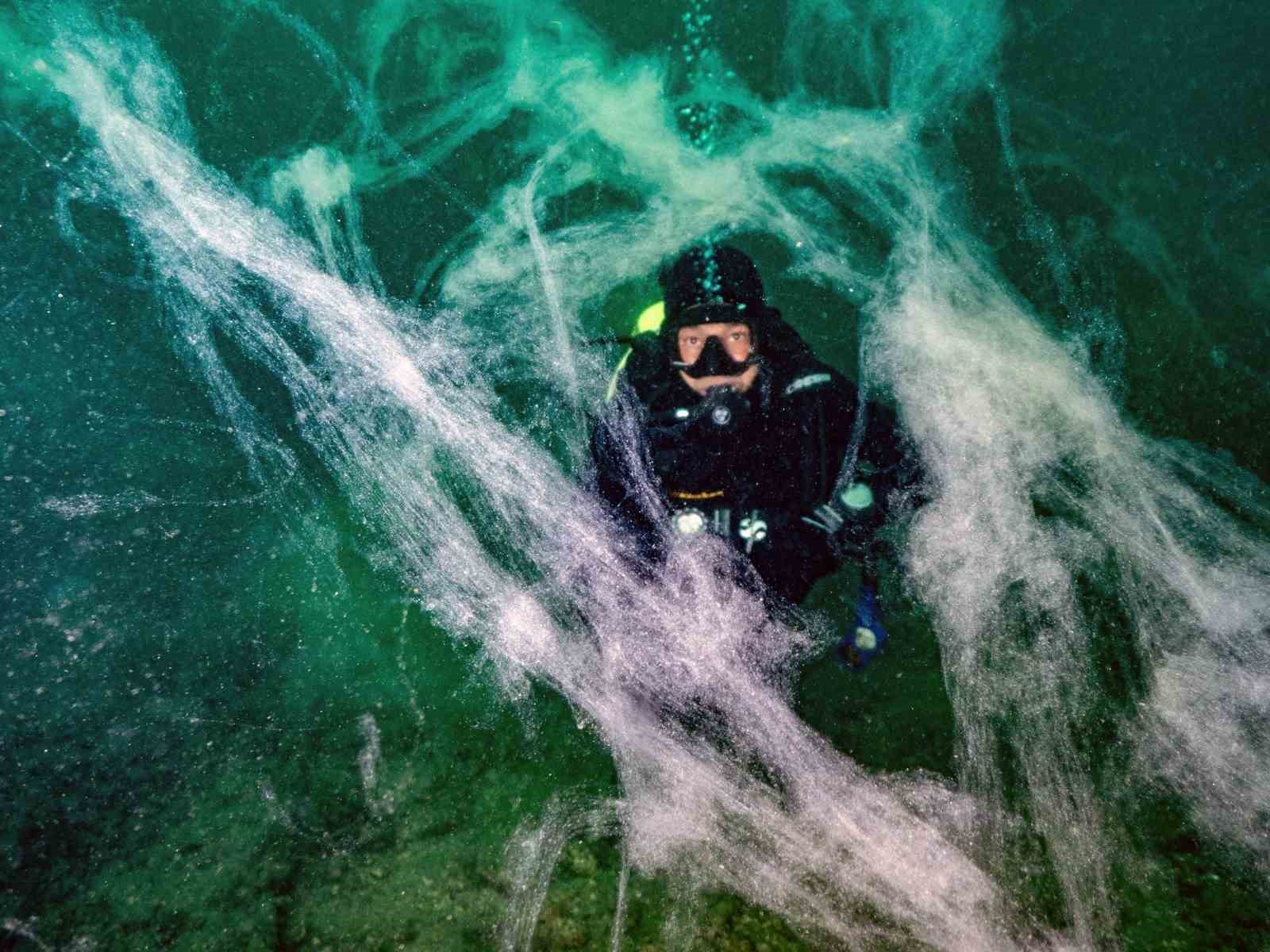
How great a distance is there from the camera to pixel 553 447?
363 cm

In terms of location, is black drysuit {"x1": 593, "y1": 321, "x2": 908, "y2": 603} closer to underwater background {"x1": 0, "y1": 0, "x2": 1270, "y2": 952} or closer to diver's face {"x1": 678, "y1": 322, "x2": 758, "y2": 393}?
diver's face {"x1": 678, "y1": 322, "x2": 758, "y2": 393}

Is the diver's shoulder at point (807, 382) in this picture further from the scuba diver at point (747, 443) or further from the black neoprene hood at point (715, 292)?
the black neoprene hood at point (715, 292)

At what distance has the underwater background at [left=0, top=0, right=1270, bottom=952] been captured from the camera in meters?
2.71

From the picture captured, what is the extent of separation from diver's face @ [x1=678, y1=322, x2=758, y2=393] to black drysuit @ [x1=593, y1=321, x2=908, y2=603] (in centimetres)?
5

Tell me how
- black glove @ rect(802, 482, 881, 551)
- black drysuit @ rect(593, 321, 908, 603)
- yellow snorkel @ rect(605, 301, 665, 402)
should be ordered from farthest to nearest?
Result: yellow snorkel @ rect(605, 301, 665, 402)
black drysuit @ rect(593, 321, 908, 603)
black glove @ rect(802, 482, 881, 551)

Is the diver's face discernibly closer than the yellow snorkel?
Yes

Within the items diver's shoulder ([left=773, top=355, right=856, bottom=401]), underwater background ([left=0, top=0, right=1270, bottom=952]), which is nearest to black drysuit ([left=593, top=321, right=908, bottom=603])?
diver's shoulder ([left=773, top=355, right=856, bottom=401])

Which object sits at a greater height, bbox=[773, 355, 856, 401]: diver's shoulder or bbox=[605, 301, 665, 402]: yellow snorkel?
bbox=[605, 301, 665, 402]: yellow snorkel

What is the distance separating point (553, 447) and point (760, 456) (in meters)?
1.55

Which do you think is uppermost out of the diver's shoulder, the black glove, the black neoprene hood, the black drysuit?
the black neoprene hood

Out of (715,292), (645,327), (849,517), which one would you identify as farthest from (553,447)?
(849,517)

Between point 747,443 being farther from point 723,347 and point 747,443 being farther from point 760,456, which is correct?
point 723,347

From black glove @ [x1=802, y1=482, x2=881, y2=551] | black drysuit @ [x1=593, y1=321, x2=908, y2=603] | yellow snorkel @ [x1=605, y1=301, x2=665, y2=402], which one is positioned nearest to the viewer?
black glove @ [x1=802, y1=482, x2=881, y2=551]

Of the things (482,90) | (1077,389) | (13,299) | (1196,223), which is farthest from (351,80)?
(1196,223)
